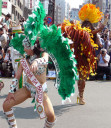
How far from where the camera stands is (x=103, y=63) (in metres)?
12.1

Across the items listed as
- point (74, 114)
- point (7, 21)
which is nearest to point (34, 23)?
point (74, 114)

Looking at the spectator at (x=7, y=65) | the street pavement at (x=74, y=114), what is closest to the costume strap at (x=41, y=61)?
the street pavement at (x=74, y=114)

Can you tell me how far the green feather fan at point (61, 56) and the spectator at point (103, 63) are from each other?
7662mm

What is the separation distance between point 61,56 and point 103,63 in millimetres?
8003

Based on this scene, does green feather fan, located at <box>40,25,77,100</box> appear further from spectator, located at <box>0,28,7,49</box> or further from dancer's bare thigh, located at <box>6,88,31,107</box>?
spectator, located at <box>0,28,7,49</box>

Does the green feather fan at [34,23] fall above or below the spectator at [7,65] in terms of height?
above

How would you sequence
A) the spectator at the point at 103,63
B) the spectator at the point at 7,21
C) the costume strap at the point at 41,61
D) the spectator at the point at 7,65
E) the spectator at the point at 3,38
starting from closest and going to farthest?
the costume strap at the point at 41,61 → the spectator at the point at 103,63 → the spectator at the point at 7,65 → the spectator at the point at 3,38 → the spectator at the point at 7,21

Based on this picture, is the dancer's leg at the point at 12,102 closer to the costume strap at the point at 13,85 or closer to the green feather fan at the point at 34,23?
the costume strap at the point at 13,85

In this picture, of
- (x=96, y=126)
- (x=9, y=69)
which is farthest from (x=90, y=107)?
(x=9, y=69)

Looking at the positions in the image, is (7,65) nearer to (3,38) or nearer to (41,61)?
(3,38)

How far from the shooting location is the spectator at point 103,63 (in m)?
11.9

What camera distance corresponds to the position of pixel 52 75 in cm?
1205

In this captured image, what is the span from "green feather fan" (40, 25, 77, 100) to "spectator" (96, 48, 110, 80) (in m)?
7.66

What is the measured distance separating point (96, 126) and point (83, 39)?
1892 millimetres
